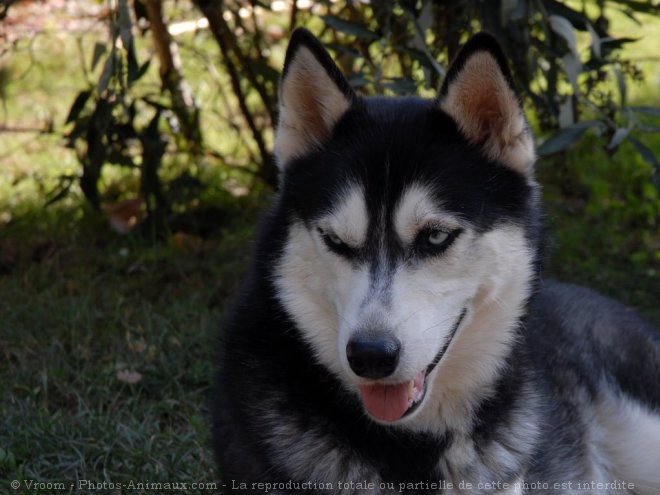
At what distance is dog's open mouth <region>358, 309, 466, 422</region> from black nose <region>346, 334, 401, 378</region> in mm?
154

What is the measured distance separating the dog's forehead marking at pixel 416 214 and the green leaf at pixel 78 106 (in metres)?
3.05

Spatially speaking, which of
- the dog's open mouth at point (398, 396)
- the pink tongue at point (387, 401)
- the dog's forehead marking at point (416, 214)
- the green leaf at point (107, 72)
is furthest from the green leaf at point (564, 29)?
the pink tongue at point (387, 401)

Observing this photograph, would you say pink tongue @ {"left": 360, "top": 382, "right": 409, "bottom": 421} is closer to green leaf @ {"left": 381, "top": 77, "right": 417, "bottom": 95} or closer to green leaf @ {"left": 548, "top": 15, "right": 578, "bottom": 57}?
green leaf @ {"left": 381, "top": 77, "right": 417, "bottom": 95}

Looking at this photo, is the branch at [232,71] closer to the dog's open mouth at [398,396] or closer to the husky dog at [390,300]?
the husky dog at [390,300]

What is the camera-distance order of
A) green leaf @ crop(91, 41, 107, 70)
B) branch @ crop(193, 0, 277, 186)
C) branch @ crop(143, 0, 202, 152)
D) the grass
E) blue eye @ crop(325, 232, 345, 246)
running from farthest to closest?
branch @ crop(143, 0, 202, 152) → branch @ crop(193, 0, 277, 186) → green leaf @ crop(91, 41, 107, 70) → the grass → blue eye @ crop(325, 232, 345, 246)

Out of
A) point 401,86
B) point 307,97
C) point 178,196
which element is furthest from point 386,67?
point 307,97

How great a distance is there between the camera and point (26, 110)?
8.05 metres

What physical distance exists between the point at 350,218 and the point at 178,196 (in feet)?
11.0

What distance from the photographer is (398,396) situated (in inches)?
111

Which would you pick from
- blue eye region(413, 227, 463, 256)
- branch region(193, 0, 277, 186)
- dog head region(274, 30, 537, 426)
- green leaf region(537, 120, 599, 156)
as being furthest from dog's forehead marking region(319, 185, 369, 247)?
branch region(193, 0, 277, 186)

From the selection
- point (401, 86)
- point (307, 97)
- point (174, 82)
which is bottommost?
A: point (174, 82)

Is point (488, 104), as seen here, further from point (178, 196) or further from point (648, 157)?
point (178, 196)

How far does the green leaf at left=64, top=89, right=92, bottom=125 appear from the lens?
5.36 metres

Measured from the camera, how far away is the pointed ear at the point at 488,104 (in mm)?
2828
